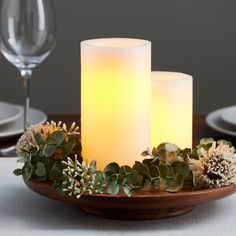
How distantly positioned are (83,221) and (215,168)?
0.47 feet

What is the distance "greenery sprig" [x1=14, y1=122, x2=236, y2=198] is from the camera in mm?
727

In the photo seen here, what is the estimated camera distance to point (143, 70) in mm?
790

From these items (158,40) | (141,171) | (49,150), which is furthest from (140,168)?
(158,40)

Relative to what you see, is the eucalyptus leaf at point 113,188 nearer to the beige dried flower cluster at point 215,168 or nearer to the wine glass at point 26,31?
the beige dried flower cluster at point 215,168

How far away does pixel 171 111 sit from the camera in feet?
2.71

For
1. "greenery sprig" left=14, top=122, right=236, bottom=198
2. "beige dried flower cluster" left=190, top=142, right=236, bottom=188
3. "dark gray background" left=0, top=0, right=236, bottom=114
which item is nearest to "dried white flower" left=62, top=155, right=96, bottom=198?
"greenery sprig" left=14, top=122, right=236, bottom=198

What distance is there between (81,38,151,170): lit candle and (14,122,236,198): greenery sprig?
3 centimetres

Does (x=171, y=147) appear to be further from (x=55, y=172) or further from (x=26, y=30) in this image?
(x=26, y=30)

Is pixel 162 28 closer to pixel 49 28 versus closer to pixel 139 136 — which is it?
pixel 49 28

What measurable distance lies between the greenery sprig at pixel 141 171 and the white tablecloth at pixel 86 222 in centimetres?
4

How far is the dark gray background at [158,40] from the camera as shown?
8.00 ft

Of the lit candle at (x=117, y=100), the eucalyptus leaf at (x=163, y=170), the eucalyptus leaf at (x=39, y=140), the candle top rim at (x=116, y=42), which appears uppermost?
the candle top rim at (x=116, y=42)

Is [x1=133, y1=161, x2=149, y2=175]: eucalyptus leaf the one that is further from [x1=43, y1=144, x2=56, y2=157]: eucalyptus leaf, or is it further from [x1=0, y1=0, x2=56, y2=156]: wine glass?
[x1=0, y1=0, x2=56, y2=156]: wine glass

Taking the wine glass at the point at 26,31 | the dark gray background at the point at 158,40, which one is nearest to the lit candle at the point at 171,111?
the wine glass at the point at 26,31
